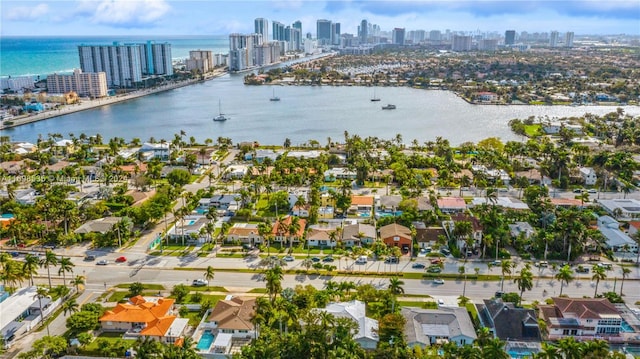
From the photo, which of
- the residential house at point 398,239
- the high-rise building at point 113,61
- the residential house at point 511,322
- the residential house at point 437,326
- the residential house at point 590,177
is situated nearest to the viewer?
the residential house at point 437,326

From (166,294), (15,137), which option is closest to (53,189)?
(166,294)

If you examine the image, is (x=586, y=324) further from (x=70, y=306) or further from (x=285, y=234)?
(x=70, y=306)

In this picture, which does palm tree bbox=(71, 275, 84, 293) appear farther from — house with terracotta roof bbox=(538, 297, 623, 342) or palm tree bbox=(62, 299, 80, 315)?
house with terracotta roof bbox=(538, 297, 623, 342)

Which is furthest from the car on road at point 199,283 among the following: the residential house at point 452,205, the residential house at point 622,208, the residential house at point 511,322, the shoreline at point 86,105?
the shoreline at point 86,105

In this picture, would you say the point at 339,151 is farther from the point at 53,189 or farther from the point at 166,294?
the point at 166,294

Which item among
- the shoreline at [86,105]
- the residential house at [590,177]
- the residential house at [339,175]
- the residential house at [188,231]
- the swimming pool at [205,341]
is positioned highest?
the shoreline at [86,105]

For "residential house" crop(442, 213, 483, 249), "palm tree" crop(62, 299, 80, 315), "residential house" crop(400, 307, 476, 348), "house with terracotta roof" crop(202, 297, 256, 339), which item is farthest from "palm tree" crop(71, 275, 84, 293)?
"residential house" crop(442, 213, 483, 249)

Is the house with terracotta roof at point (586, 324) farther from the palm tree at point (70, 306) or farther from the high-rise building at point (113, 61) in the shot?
the high-rise building at point (113, 61)
